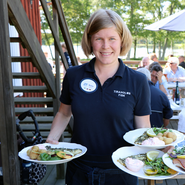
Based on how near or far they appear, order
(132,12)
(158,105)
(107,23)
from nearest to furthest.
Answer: (107,23), (158,105), (132,12)

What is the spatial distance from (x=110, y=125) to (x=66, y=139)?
3800 millimetres

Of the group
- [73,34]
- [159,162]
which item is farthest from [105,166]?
[73,34]

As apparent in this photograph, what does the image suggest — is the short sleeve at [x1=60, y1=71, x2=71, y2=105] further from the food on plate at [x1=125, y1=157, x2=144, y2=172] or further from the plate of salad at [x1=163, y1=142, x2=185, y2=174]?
the plate of salad at [x1=163, y1=142, x2=185, y2=174]

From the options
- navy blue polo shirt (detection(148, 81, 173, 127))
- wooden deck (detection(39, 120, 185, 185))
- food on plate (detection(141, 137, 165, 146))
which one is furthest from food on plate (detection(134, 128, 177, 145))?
wooden deck (detection(39, 120, 185, 185))

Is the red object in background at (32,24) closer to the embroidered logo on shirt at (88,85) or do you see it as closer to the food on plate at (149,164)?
the embroidered logo on shirt at (88,85)

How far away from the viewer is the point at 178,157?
4.37ft

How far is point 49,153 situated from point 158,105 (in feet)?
7.55

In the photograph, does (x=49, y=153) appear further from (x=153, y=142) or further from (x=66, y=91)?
(x=153, y=142)

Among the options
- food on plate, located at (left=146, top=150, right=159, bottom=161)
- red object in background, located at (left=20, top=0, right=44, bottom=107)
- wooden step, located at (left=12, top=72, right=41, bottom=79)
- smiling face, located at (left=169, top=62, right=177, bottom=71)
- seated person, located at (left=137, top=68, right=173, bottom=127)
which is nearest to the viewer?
food on plate, located at (left=146, top=150, right=159, bottom=161)

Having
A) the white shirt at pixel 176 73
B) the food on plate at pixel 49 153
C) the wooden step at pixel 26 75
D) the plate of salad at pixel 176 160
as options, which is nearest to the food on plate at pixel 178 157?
the plate of salad at pixel 176 160

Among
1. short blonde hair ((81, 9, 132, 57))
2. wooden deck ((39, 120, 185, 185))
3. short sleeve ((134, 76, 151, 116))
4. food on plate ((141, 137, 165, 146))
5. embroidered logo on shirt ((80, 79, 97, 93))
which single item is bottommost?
wooden deck ((39, 120, 185, 185))

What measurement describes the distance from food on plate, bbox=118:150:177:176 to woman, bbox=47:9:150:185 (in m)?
0.19

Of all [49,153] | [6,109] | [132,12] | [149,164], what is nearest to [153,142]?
[149,164]

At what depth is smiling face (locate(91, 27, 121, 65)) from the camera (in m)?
1.49
